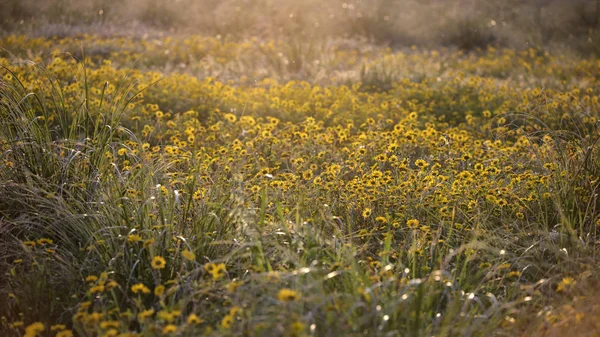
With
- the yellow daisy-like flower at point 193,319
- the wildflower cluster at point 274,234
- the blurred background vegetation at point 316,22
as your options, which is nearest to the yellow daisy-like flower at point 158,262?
the wildflower cluster at point 274,234

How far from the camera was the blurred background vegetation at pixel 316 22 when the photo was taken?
610 inches

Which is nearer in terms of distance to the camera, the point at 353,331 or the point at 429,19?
the point at 353,331

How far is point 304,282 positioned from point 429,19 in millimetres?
19011

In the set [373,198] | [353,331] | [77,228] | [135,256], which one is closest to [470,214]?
[373,198]

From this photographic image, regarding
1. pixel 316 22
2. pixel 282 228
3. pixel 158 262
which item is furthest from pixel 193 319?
pixel 316 22

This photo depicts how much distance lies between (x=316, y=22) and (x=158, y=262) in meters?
17.2

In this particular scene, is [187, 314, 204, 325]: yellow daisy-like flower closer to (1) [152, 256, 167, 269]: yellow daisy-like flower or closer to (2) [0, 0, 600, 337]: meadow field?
(2) [0, 0, 600, 337]: meadow field

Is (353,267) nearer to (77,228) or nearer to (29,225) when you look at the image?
(77,228)

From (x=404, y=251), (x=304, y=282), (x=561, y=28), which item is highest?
(x=304, y=282)

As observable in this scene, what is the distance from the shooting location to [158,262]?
2785mm

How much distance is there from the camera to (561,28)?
17.9m

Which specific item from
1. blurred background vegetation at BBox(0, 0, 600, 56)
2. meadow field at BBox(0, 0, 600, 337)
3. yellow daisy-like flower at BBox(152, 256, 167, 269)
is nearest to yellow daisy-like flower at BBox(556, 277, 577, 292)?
meadow field at BBox(0, 0, 600, 337)

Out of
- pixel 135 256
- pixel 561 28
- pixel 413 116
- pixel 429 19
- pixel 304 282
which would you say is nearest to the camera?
pixel 304 282

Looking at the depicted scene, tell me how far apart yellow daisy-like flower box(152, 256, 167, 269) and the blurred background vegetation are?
1141 centimetres
